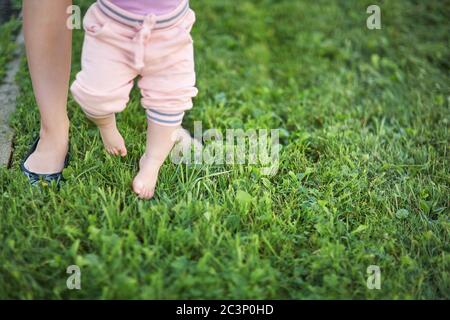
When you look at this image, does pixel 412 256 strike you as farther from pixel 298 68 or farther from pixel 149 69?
pixel 298 68

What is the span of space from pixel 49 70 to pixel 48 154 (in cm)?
31

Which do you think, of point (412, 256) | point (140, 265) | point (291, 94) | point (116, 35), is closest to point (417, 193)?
point (412, 256)

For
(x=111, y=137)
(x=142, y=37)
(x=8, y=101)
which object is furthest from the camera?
(x=8, y=101)

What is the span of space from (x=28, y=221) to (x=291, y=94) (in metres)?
1.55

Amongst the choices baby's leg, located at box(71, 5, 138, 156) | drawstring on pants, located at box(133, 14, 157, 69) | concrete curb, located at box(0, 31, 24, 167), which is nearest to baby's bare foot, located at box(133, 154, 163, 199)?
baby's leg, located at box(71, 5, 138, 156)

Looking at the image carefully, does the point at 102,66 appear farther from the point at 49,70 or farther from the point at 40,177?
the point at 40,177

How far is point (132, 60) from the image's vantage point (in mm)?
1782

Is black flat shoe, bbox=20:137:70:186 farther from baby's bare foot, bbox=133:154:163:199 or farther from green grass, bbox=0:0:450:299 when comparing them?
baby's bare foot, bbox=133:154:163:199

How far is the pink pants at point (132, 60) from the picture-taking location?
1734 millimetres

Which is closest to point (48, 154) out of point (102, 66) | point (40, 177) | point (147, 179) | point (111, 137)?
point (40, 177)

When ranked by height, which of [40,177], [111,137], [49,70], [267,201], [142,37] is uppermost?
[142,37]

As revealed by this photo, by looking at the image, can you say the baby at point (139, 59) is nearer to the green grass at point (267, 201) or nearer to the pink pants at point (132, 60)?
the pink pants at point (132, 60)

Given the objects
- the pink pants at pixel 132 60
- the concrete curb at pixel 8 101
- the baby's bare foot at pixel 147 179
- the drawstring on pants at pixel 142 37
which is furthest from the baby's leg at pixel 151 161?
the concrete curb at pixel 8 101

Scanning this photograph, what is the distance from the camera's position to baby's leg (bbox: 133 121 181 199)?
1930 millimetres
